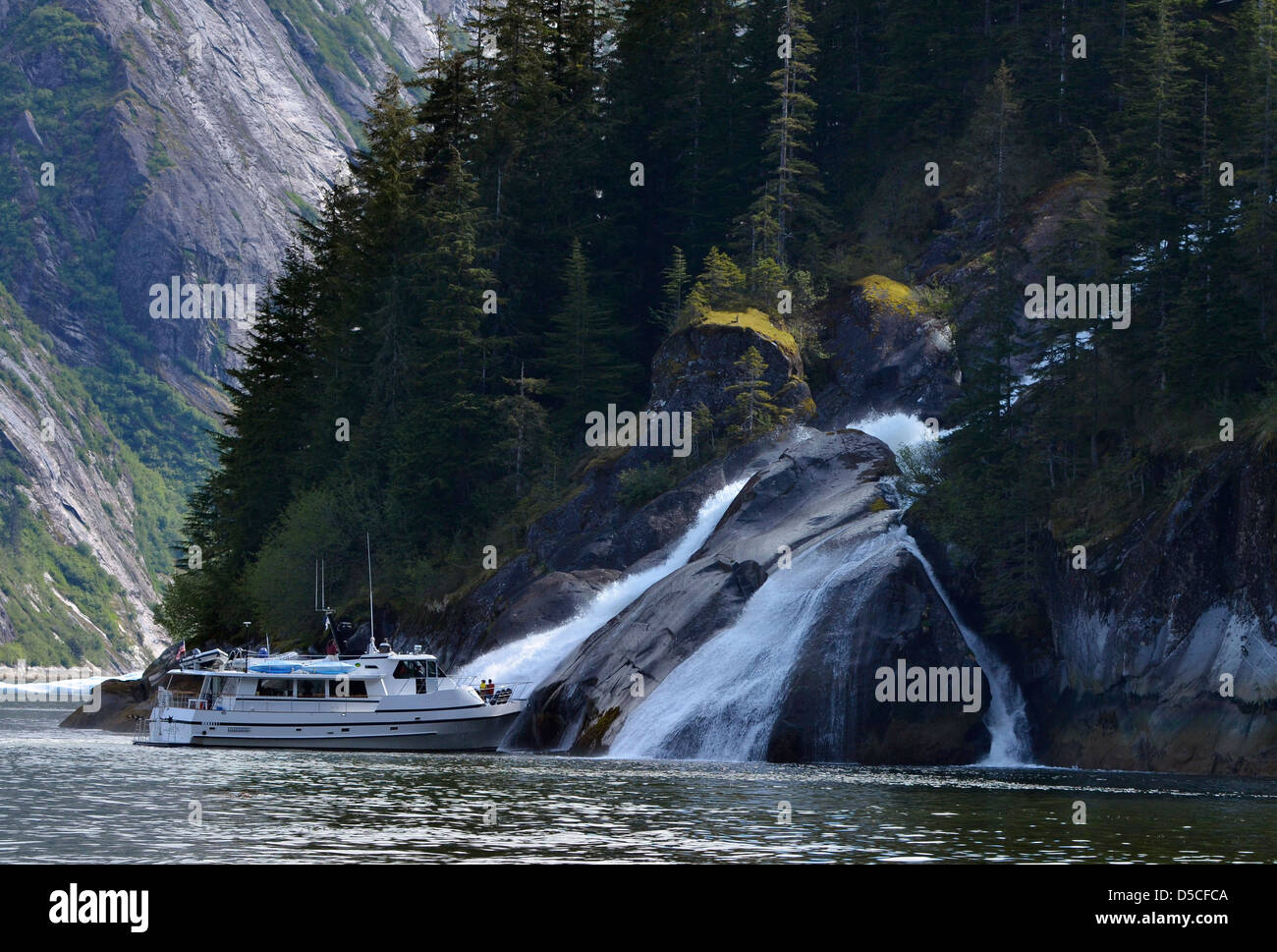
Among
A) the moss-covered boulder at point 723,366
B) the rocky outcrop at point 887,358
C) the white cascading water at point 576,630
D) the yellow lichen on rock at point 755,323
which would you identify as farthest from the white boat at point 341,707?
the rocky outcrop at point 887,358

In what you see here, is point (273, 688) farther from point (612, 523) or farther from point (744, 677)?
point (744, 677)

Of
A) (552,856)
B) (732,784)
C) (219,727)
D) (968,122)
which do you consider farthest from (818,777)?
(968,122)

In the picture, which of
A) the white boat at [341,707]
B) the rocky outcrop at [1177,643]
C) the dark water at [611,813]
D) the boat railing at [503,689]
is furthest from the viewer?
the boat railing at [503,689]

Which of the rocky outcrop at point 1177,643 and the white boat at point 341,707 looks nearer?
→ the rocky outcrop at point 1177,643

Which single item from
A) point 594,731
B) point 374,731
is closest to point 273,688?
point 374,731

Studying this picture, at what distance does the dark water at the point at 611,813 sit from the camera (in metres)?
26.8

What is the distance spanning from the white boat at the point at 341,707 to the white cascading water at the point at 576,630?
1604 mm

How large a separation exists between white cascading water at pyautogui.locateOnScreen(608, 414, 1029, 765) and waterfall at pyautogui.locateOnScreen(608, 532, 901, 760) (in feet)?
0.10

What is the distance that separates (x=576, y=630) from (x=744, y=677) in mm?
12313

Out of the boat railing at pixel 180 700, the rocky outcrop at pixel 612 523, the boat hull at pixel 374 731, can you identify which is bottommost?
the boat hull at pixel 374 731

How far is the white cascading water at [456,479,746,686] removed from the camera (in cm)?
6103

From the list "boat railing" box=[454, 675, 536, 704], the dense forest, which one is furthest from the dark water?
the dense forest

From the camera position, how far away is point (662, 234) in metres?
91.0

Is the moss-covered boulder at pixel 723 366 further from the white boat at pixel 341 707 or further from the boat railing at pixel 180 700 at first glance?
the boat railing at pixel 180 700
